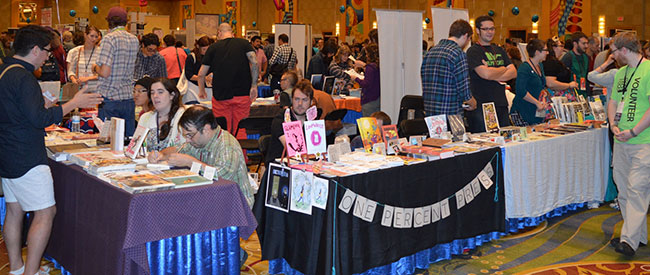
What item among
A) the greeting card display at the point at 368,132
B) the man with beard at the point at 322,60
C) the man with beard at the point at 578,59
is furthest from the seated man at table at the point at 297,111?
the man with beard at the point at 322,60

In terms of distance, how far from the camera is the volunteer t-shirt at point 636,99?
397 cm

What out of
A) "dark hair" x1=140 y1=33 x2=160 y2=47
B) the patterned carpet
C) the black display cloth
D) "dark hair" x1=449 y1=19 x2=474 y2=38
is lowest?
the patterned carpet

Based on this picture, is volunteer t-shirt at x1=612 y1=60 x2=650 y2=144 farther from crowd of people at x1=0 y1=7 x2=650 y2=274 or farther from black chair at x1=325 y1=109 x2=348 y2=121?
black chair at x1=325 y1=109 x2=348 y2=121

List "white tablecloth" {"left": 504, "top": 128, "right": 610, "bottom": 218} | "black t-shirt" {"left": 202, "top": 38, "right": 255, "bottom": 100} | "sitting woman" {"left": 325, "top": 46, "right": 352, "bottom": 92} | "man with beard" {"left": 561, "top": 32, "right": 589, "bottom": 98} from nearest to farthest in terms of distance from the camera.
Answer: "white tablecloth" {"left": 504, "top": 128, "right": 610, "bottom": 218}, "black t-shirt" {"left": 202, "top": 38, "right": 255, "bottom": 100}, "man with beard" {"left": 561, "top": 32, "right": 589, "bottom": 98}, "sitting woman" {"left": 325, "top": 46, "right": 352, "bottom": 92}

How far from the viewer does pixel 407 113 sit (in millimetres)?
5914

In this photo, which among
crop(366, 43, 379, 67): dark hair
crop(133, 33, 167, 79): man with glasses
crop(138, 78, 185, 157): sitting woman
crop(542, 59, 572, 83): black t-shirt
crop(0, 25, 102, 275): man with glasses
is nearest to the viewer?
crop(0, 25, 102, 275): man with glasses

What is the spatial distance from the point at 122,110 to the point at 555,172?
3.35 meters

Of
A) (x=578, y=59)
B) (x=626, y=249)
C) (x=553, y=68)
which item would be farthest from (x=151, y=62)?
(x=626, y=249)

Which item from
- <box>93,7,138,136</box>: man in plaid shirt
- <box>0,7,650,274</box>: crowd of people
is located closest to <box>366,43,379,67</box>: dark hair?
<box>0,7,650,274</box>: crowd of people

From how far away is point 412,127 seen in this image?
16.0 ft

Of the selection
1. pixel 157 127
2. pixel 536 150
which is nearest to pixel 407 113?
pixel 536 150

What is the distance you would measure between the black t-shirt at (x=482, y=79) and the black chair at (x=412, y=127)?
1.70 feet

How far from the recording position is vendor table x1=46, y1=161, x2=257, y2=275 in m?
2.73

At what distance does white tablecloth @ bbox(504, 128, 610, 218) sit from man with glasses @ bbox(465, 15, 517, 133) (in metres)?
0.61
